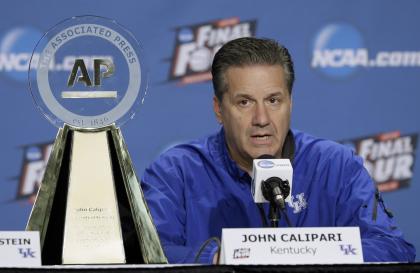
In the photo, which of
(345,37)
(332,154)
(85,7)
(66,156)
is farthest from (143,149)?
(66,156)

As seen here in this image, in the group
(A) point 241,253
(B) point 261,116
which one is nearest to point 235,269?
(A) point 241,253

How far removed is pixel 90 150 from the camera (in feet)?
5.11

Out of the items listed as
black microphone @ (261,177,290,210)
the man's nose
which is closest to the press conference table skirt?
black microphone @ (261,177,290,210)

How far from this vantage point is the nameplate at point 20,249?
130 cm

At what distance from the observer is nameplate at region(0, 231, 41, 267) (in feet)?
4.27

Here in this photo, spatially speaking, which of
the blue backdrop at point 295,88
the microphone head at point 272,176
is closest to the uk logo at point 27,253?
the microphone head at point 272,176

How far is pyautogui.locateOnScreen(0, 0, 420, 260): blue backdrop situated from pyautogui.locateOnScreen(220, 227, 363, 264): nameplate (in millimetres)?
1647

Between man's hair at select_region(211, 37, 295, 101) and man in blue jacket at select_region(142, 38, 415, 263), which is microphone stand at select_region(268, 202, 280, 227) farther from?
man's hair at select_region(211, 37, 295, 101)

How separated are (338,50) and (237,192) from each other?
3.86 ft

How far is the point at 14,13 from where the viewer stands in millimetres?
2895

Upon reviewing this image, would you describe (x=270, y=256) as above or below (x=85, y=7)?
below

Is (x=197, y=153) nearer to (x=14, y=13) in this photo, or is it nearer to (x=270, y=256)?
(x=270, y=256)

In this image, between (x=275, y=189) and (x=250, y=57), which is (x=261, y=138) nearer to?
(x=250, y=57)

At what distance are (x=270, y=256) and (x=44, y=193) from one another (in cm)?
46
